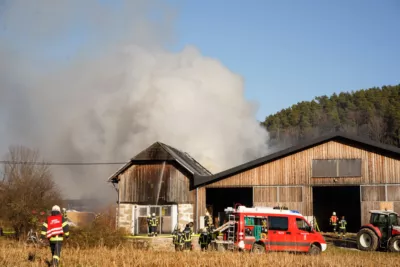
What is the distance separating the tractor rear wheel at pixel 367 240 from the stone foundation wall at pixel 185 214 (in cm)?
1283

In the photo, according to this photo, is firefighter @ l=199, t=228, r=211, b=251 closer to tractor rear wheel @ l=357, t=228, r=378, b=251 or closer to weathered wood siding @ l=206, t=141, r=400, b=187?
tractor rear wheel @ l=357, t=228, r=378, b=251

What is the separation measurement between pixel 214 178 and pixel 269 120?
244ft

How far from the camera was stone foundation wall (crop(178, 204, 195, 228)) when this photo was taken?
34.1 meters

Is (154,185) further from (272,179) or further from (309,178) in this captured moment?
(309,178)

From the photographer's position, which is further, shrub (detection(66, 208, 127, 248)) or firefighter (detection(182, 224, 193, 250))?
firefighter (detection(182, 224, 193, 250))

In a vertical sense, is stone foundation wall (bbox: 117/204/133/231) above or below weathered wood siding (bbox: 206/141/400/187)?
below

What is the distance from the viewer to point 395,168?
30047 millimetres

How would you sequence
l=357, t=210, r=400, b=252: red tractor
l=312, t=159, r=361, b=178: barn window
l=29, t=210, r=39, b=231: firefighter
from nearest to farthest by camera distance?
l=357, t=210, r=400, b=252: red tractor → l=29, t=210, r=39, b=231: firefighter → l=312, t=159, r=361, b=178: barn window

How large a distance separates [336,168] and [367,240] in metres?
7.81

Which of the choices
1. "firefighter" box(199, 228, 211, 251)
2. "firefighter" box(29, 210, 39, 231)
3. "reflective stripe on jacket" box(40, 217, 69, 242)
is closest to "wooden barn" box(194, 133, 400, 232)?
"firefighter" box(29, 210, 39, 231)

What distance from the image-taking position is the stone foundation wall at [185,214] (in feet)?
112

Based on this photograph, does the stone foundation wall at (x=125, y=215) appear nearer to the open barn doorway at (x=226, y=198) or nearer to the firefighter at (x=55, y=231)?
the open barn doorway at (x=226, y=198)

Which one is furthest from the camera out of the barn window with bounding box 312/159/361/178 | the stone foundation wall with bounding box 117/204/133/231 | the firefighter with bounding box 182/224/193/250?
the stone foundation wall with bounding box 117/204/133/231

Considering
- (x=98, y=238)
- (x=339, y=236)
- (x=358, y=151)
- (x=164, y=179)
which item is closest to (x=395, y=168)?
(x=358, y=151)
